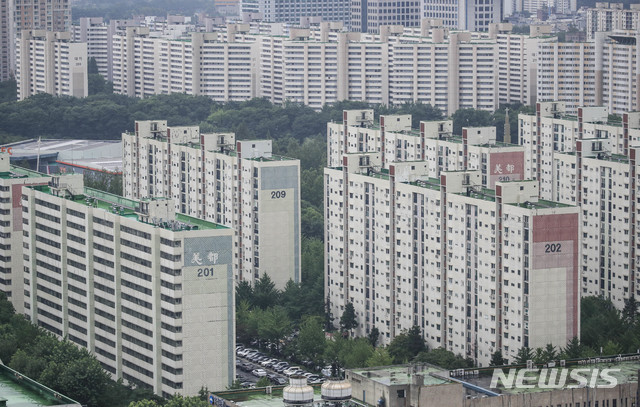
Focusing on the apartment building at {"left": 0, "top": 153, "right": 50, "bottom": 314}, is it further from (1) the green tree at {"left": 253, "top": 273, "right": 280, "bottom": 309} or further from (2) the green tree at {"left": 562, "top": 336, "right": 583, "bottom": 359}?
(2) the green tree at {"left": 562, "top": 336, "right": 583, "bottom": 359}

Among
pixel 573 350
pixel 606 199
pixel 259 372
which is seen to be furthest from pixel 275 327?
pixel 606 199

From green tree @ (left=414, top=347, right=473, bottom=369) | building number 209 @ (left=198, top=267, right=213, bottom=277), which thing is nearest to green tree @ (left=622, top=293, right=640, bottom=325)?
green tree @ (left=414, top=347, right=473, bottom=369)

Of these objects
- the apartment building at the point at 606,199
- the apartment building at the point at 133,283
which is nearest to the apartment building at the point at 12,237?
the apartment building at the point at 133,283

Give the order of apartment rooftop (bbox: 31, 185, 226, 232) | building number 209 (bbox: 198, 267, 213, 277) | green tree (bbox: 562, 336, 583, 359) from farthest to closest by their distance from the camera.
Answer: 1. apartment rooftop (bbox: 31, 185, 226, 232)
2. green tree (bbox: 562, 336, 583, 359)
3. building number 209 (bbox: 198, 267, 213, 277)

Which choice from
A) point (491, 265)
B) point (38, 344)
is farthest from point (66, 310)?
point (491, 265)

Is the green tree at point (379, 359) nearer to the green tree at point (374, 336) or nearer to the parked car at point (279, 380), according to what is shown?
the parked car at point (279, 380)

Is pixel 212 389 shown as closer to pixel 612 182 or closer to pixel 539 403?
pixel 539 403
